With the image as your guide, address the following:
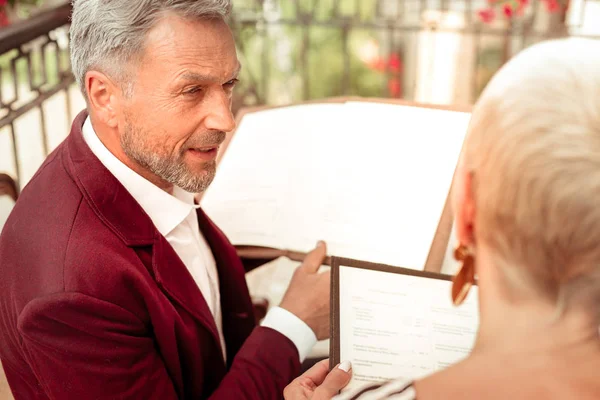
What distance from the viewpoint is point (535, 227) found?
773mm

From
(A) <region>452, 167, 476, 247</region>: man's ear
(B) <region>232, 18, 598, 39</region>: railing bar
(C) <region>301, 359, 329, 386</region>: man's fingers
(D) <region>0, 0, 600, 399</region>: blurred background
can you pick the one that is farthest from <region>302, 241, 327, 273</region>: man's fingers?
(B) <region>232, 18, 598, 39</region>: railing bar

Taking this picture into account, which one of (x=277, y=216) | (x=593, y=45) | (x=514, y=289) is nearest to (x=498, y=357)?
(x=514, y=289)

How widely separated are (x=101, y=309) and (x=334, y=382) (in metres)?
0.43

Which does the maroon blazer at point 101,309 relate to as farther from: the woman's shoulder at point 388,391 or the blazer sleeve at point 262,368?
the woman's shoulder at point 388,391

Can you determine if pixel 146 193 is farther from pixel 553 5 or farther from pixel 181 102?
pixel 553 5

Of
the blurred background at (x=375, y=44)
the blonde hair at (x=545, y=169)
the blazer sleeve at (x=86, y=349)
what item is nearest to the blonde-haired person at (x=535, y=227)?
the blonde hair at (x=545, y=169)

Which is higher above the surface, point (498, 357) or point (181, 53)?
point (181, 53)

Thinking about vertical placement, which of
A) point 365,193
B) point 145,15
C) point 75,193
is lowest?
point 365,193

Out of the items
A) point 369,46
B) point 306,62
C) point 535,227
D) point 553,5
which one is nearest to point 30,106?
point 535,227

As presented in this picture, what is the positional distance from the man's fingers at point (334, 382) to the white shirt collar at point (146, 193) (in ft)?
1.74

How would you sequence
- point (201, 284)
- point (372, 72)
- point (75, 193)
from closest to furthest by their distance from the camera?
point (75, 193) < point (201, 284) < point (372, 72)

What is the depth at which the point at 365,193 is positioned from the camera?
1.78 meters

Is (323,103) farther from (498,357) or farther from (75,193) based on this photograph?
(498,357)

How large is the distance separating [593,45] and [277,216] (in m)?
1.12
